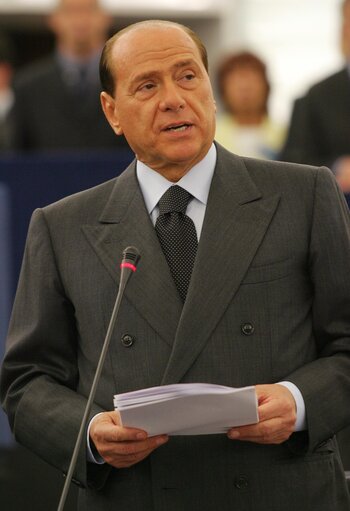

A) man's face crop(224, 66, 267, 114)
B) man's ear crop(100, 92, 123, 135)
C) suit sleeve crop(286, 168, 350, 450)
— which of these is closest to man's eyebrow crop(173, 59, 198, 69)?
man's ear crop(100, 92, 123, 135)

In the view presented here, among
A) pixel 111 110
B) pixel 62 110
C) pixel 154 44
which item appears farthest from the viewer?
pixel 62 110

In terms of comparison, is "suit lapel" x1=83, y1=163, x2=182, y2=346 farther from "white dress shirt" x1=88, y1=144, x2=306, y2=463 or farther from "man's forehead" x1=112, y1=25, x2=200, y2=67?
"man's forehead" x1=112, y1=25, x2=200, y2=67

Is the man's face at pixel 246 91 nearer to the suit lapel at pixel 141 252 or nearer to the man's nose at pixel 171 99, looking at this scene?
the suit lapel at pixel 141 252

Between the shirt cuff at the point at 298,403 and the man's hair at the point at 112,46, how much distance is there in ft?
2.62

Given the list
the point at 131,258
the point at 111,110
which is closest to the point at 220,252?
the point at 131,258

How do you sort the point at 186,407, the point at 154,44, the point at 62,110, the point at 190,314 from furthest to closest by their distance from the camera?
the point at 62,110, the point at 154,44, the point at 190,314, the point at 186,407

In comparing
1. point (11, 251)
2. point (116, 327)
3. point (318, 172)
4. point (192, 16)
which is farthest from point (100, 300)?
point (192, 16)

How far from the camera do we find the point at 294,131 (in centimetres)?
604

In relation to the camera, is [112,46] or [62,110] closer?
[112,46]

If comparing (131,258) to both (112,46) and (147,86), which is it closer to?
(147,86)

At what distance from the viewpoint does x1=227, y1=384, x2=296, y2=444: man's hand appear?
287 cm

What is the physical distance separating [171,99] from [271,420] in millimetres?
772

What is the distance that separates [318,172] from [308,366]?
46 cm

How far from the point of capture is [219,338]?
3.05 metres
